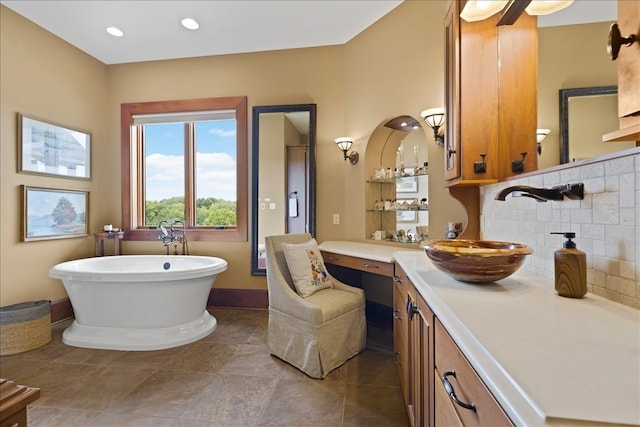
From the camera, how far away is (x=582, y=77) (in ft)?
3.42

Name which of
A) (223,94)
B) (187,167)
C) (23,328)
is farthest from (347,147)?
(23,328)

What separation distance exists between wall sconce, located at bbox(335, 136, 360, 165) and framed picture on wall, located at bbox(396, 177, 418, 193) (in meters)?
0.55

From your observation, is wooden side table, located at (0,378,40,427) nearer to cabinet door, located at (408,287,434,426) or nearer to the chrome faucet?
cabinet door, located at (408,287,434,426)

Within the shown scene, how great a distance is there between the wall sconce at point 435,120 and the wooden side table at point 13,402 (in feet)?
8.01

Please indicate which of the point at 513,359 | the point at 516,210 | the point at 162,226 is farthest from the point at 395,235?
the point at 162,226

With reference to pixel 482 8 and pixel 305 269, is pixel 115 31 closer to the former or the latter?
pixel 305 269

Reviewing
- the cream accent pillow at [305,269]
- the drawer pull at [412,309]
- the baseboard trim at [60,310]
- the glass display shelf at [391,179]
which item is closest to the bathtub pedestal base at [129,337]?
the baseboard trim at [60,310]

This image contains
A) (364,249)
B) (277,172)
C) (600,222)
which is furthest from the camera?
(277,172)

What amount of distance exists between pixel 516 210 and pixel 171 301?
2670mm

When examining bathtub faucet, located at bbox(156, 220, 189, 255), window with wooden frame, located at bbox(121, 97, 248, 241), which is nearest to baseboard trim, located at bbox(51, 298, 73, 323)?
window with wooden frame, located at bbox(121, 97, 248, 241)

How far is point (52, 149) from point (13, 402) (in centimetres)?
360

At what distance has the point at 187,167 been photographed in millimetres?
3799

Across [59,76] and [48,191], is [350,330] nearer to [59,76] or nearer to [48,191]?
[48,191]

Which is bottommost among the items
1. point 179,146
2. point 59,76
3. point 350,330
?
point 350,330
